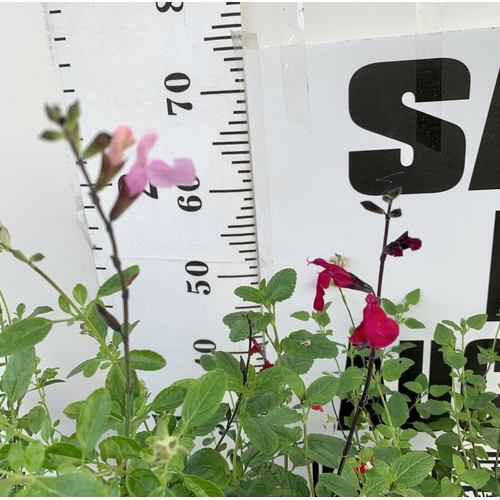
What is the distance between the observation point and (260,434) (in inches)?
21.8

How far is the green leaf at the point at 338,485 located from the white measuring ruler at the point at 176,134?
49 cm

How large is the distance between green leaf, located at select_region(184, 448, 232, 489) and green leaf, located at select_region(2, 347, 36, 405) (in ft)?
0.81

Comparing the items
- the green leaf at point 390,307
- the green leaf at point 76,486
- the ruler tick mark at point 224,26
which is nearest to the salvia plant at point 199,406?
the green leaf at point 76,486

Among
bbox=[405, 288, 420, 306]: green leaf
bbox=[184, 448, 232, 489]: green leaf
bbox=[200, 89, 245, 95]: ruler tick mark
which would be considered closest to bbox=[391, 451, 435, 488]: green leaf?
bbox=[184, 448, 232, 489]: green leaf

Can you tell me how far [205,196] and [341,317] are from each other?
17.2 inches

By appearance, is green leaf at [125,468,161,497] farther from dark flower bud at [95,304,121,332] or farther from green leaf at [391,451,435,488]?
green leaf at [391,451,435,488]

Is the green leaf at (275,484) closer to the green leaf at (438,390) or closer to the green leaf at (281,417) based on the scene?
the green leaf at (281,417)

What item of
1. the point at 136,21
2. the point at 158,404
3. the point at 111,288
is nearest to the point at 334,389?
the point at 158,404

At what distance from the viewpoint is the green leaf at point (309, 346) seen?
0.62m

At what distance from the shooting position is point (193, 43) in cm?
84

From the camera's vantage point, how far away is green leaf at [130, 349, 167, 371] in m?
0.46

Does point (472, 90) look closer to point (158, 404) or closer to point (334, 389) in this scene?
point (334, 389)

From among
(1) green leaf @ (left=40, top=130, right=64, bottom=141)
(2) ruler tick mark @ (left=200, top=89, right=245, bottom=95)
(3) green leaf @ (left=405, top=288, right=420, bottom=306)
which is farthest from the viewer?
(3) green leaf @ (left=405, top=288, right=420, bottom=306)

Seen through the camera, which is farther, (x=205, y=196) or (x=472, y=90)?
(x=205, y=196)
